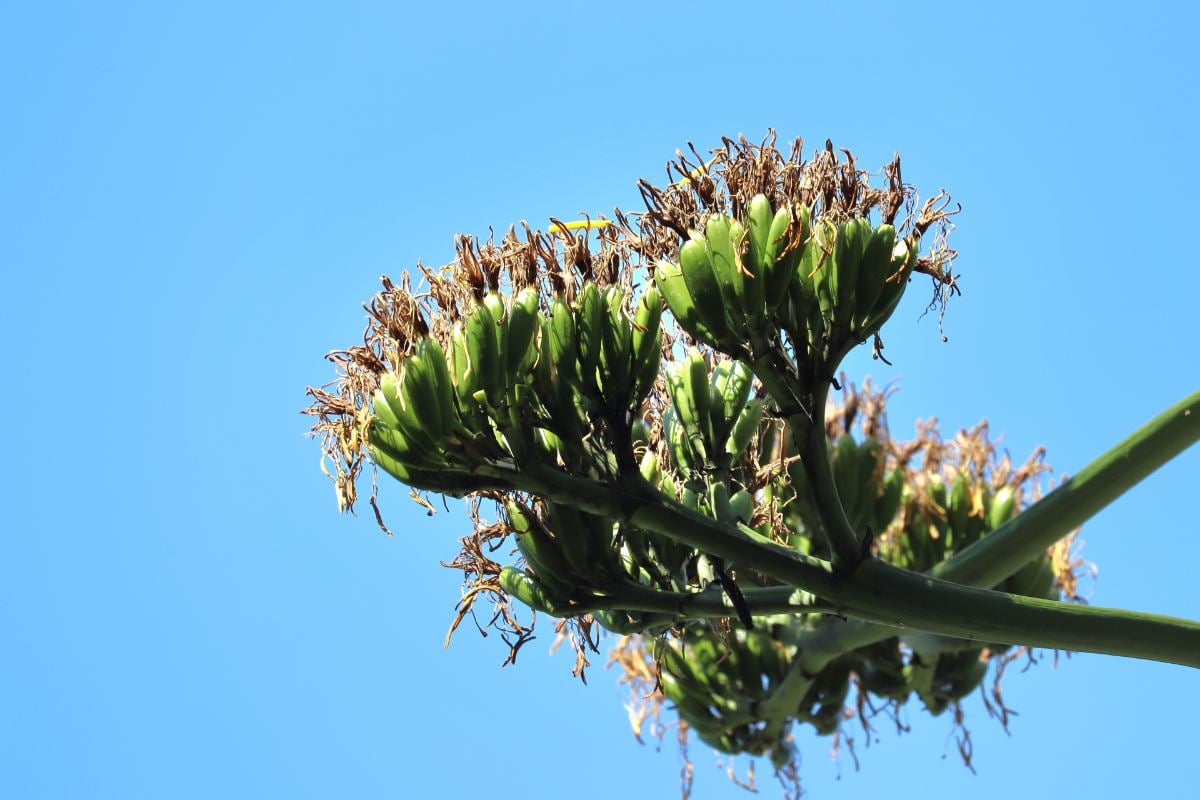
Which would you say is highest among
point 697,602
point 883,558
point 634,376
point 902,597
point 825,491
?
point 883,558

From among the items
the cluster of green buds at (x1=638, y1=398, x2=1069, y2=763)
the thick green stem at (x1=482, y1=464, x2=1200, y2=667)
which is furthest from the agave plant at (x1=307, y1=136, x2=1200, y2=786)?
the cluster of green buds at (x1=638, y1=398, x2=1069, y2=763)

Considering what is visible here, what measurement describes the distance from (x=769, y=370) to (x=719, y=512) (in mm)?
388

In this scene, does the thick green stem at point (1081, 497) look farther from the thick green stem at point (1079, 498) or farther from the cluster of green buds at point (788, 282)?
the cluster of green buds at point (788, 282)

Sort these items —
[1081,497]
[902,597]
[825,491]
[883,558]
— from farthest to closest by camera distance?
[883,558], [1081,497], [825,491], [902,597]

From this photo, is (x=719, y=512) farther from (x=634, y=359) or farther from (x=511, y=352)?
(x=511, y=352)

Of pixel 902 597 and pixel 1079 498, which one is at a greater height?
pixel 1079 498

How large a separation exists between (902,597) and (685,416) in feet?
2.72

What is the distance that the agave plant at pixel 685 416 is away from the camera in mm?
3168

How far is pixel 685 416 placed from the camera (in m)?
3.70

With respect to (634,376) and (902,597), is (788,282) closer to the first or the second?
(634,376)

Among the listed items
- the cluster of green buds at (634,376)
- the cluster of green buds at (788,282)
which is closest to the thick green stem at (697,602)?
the cluster of green buds at (634,376)

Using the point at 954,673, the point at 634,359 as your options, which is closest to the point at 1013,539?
the point at 634,359

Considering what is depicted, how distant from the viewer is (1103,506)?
10.9ft

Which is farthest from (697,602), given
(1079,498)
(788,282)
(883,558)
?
(883,558)
